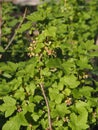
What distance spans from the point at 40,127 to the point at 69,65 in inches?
24.7

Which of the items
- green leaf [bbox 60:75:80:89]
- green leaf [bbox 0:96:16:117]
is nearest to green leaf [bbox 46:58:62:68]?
green leaf [bbox 60:75:80:89]

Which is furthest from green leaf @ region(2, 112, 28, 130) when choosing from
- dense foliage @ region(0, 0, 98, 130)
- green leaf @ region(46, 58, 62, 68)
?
green leaf @ region(46, 58, 62, 68)

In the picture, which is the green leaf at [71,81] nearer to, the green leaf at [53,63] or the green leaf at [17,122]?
the green leaf at [53,63]

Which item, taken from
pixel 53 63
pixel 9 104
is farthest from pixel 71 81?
pixel 9 104

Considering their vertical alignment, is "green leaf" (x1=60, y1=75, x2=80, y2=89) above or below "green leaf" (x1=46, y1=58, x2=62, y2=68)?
below

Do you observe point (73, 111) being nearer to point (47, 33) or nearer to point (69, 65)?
point (69, 65)

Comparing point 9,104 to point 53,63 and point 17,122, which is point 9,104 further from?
point 53,63

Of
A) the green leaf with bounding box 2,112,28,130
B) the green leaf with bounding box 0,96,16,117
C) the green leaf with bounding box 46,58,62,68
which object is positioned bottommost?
the green leaf with bounding box 2,112,28,130

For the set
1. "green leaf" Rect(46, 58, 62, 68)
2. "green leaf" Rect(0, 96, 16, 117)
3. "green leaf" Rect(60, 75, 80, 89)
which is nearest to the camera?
"green leaf" Rect(0, 96, 16, 117)

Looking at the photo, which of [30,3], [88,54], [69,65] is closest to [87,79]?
[88,54]

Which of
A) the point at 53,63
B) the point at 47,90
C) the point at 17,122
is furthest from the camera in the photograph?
the point at 47,90

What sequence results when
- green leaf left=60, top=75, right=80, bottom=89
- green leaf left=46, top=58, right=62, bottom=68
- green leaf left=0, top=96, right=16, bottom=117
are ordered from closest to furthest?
green leaf left=0, top=96, right=16, bottom=117 < green leaf left=46, top=58, right=62, bottom=68 < green leaf left=60, top=75, right=80, bottom=89

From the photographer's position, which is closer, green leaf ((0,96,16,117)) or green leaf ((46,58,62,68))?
green leaf ((0,96,16,117))

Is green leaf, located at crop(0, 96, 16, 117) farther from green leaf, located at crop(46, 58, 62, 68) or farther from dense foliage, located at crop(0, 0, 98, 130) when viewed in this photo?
green leaf, located at crop(46, 58, 62, 68)
